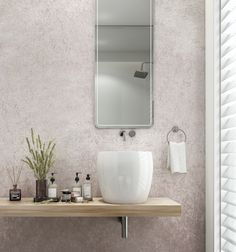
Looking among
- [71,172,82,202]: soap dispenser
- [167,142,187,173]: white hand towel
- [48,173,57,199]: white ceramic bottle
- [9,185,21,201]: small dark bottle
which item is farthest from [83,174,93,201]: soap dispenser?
[167,142,187,173]: white hand towel

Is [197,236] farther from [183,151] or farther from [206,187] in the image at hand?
[183,151]

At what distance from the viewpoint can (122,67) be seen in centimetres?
230

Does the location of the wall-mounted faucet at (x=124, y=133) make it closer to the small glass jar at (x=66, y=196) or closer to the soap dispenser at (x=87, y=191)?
the soap dispenser at (x=87, y=191)

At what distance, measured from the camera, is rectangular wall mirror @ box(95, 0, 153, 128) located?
7.54ft

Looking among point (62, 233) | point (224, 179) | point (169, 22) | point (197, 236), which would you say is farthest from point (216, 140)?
point (62, 233)

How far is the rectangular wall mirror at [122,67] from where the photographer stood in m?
2.30

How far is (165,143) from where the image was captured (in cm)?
232

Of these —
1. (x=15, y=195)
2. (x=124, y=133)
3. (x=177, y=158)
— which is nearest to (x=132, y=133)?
(x=124, y=133)

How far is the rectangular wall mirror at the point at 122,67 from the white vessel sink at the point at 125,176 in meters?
0.33

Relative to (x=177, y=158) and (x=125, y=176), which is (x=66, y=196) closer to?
(x=125, y=176)

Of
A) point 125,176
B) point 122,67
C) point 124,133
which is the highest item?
point 122,67

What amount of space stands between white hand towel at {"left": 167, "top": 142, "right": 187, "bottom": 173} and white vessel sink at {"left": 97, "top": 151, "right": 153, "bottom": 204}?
27 centimetres

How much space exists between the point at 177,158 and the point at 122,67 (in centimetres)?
55

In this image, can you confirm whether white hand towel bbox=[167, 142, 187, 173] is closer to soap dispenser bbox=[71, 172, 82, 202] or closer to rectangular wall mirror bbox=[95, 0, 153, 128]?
rectangular wall mirror bbox=[95, 0, 153, 128]
